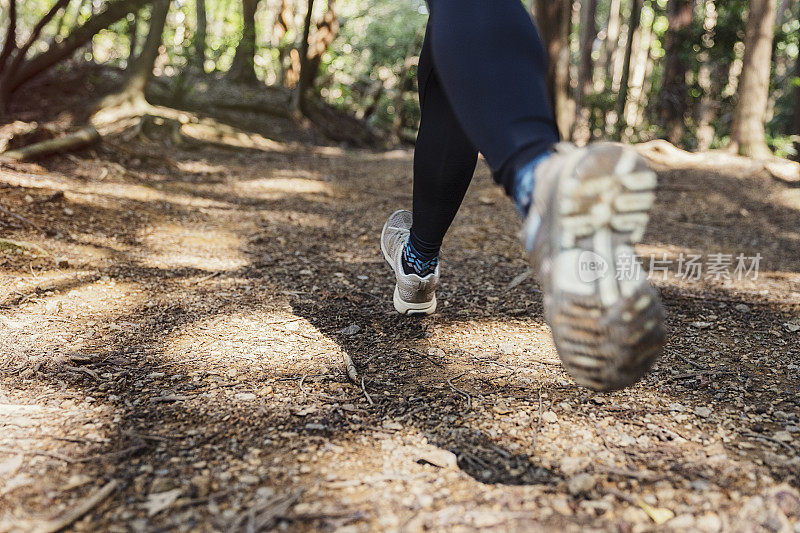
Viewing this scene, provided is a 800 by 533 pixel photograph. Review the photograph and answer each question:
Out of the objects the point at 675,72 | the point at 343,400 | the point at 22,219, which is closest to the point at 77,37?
the point at 22,219

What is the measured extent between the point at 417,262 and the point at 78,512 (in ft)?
3.55

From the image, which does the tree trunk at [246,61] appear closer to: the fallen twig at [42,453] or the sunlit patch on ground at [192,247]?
the sunlit patch on ground at [192,247]

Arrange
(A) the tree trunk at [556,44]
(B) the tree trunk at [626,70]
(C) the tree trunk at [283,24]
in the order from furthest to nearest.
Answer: (C) the tree trunk at [283,24]
(B) the tree trunk at [626,70]
(A) the tree trunk at [556,44]

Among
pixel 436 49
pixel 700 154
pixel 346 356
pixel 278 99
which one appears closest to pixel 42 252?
pixel 346 356

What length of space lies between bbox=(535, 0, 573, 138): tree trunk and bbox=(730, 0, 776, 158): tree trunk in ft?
6.98

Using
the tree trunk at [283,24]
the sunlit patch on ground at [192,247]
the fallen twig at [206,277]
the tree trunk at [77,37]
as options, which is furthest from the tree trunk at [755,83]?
the tree trunk at [283,24]

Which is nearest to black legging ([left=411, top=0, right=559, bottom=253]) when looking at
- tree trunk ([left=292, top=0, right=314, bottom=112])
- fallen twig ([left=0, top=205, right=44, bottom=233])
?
fallen twig ([left=0, top=205, right=44, bottom=233])

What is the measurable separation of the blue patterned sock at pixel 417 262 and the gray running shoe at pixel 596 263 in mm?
795

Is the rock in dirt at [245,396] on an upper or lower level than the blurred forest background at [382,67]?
lower

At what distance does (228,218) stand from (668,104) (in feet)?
25.9

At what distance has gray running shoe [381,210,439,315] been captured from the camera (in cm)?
187

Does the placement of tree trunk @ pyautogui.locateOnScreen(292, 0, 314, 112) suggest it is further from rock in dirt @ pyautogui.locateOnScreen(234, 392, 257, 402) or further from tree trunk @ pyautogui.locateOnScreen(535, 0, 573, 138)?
rock in dirt @ pyautogui.locateOnScreen(234, 392, 257, 402)

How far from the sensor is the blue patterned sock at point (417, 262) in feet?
5.99

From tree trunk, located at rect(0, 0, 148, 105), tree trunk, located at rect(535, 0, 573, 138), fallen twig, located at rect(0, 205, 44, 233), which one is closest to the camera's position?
fallen twig, located at rect(0, 205, 44, 233)
